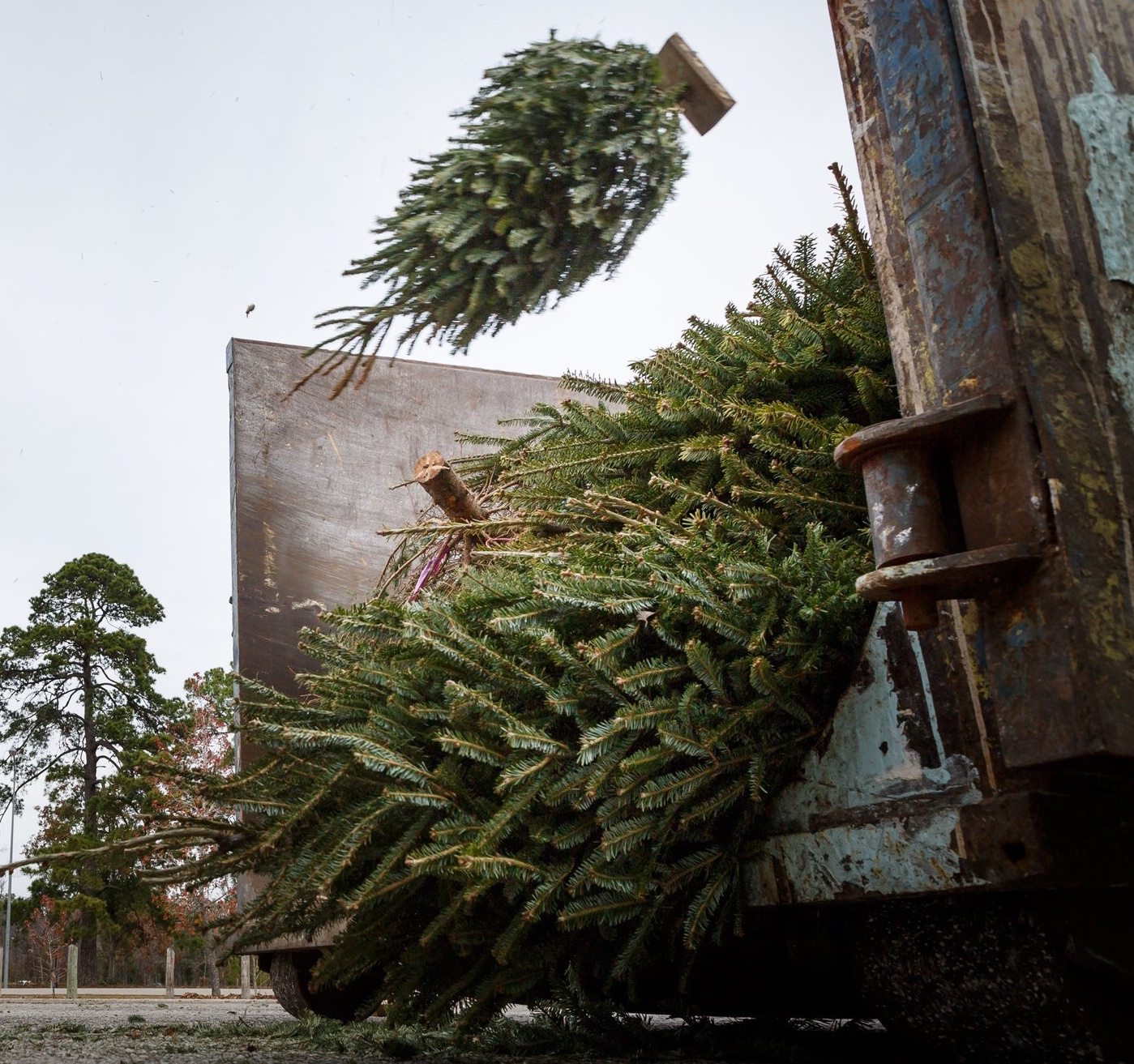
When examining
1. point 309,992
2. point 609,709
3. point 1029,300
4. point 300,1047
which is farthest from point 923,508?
point 309,992

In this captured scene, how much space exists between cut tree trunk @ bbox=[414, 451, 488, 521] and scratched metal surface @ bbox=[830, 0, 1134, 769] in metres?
2.26

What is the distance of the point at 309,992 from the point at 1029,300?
3.65 m

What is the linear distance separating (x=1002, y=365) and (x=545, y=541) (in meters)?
1.83

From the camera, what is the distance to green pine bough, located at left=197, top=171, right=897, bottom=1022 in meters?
1.92

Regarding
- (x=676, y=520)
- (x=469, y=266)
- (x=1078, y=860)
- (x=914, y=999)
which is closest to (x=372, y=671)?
(x=676, y=520)

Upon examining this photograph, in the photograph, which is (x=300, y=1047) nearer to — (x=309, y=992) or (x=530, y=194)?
(x=309, y=992)

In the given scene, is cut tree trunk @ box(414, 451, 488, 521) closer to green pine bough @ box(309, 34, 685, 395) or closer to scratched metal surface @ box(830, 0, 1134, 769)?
green pine bough @ box(309, 34, 685, 395)

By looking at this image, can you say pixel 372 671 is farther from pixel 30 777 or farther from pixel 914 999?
pixel 30 777

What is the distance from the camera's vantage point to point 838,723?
1798 mm

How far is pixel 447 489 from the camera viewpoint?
3.77 m

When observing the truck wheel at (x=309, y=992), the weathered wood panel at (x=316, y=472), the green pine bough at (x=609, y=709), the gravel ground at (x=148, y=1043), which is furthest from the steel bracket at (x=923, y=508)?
the weathered wood panel at (x=316, y=472)

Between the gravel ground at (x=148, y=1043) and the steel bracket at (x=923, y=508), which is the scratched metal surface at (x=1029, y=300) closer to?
the steel bracket at (x=923, y=508)

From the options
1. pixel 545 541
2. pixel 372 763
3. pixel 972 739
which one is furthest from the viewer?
pixel 545 541

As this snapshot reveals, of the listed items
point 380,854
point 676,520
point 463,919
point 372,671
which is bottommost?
point 463,919
